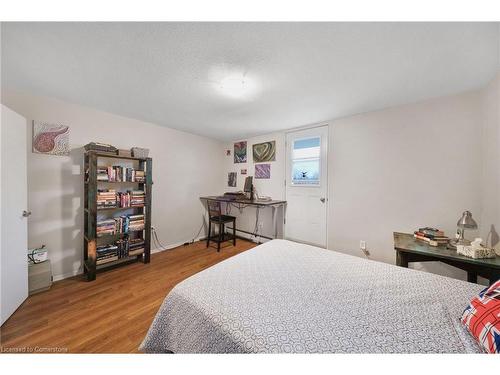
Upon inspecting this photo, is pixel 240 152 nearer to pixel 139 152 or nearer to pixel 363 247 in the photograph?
pixel 139 152

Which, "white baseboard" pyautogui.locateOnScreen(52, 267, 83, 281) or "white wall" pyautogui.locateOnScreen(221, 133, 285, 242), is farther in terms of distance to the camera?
"white wall" pyautogui.locateOnScreen(221, 133, 285, 242)

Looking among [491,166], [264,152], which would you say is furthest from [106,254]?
[491,166]

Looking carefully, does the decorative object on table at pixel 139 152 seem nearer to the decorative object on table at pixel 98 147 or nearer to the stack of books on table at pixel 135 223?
the decorative object on table at pixel 98 147

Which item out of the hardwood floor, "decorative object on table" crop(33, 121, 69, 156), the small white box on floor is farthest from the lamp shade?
"decorative object on table" crop(33, 121, 69, 156)

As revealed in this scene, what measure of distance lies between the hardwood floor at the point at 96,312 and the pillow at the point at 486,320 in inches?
74.3

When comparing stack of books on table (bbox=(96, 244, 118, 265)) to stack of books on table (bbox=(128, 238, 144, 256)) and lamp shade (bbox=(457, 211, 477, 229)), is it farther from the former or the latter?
lamp shade (bbox=(457, 211, 477, 229))

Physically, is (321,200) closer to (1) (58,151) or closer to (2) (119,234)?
(2) (119,234)

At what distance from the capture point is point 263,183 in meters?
3.59

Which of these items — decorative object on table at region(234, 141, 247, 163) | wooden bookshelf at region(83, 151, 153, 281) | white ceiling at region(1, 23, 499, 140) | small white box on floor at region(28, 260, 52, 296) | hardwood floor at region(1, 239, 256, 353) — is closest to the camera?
white ceiling at region(1, 23, 499, 140)

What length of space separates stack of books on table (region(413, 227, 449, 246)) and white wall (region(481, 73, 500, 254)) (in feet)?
1.04

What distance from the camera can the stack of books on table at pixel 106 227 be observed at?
2.26 m

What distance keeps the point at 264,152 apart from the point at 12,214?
319 centimetres

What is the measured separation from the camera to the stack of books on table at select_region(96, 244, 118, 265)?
2.29 meters

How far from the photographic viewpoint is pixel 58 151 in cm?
216
